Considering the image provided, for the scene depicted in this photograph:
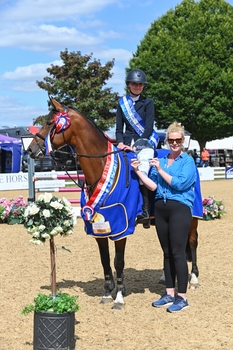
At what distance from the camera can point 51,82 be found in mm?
43531

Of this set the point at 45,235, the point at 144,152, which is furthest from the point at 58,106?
the point at 45,235

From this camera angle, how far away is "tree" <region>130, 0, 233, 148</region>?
3909 cm

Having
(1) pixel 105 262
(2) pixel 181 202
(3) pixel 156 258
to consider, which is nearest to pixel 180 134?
(2) pixel 181 202

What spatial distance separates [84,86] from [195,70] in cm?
848

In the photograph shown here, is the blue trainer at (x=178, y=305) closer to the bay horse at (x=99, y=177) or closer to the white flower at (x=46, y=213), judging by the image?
the bay horse at (x=99, y=177)

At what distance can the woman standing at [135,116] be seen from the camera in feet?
22.3

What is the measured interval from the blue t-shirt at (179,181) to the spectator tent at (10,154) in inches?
974

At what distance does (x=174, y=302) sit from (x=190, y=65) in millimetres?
34544

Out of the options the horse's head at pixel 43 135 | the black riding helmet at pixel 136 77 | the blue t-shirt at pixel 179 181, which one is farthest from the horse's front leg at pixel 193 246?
the horse's head at pixel 43 135

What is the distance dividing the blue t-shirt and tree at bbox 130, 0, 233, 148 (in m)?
33.6

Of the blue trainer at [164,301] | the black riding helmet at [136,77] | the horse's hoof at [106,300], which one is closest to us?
the blue trainer at [164,301]

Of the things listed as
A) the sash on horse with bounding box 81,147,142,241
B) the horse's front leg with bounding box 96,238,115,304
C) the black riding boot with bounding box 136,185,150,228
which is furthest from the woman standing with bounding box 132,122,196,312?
the horse's front leg with bounding box 96,238,115,304

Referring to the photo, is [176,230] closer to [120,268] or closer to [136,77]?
[120,268]

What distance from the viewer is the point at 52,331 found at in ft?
15.2
